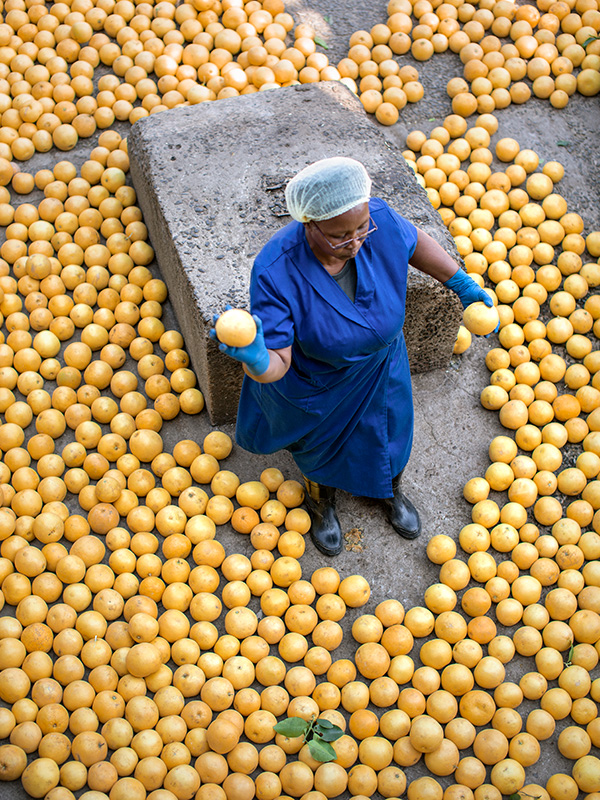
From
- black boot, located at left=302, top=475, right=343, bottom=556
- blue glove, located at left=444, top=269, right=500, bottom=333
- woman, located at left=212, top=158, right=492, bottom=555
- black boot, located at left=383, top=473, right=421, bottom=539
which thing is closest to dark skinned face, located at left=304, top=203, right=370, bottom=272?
woman, located at left=212, top=158, right=492, bottom=555

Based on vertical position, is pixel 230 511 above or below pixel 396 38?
below

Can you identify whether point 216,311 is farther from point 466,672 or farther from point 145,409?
point 466,672

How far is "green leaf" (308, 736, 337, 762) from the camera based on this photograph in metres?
2.70

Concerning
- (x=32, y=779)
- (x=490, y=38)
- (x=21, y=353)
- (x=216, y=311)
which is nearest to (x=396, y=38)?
(x=490, y=38)

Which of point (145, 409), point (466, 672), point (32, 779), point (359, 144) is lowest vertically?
point (32, 779)

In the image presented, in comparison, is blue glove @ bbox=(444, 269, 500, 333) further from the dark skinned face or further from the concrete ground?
the concrete ground

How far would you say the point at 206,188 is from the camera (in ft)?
12.3

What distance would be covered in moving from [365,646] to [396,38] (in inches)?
165

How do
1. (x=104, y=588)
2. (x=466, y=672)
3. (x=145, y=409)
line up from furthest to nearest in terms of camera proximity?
1. (x=145, y=409)
2. (x=104, y=588)
3. (x=466, y=672)

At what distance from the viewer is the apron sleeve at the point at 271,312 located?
2438 millimetres

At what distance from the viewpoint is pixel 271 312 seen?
2438 mm

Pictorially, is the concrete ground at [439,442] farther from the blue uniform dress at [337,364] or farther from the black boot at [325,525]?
the blue uniform dress at [337,364]

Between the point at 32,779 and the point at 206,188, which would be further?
the point at 206,188

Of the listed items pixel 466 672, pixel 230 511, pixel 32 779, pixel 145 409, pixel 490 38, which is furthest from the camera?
pixel 490 38
